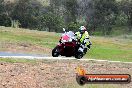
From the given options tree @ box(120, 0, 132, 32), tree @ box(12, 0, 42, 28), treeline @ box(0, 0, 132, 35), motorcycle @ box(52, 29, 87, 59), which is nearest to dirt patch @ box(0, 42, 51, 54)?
motorcycle @ box(52, 29, 87, 59)

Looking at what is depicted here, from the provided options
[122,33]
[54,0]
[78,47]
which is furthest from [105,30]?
[78,47]

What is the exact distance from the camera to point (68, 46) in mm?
26031

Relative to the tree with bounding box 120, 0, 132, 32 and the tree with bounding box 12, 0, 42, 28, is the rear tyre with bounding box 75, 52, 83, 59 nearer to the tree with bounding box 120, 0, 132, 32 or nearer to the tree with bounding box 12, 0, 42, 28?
the tree with bounding box 12, 0, 42, 28

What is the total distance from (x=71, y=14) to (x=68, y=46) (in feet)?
249

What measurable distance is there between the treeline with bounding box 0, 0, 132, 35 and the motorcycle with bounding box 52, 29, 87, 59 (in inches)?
2334

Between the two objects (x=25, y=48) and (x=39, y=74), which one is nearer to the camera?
(x=39, y=74)

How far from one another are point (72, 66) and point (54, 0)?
8458 centimetres

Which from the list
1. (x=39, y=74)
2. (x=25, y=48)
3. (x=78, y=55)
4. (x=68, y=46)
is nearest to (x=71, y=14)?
(x=25, y=48)

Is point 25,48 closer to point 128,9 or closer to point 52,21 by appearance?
point 52,21

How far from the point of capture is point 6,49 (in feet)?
111

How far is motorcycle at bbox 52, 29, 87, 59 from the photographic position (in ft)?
84.5

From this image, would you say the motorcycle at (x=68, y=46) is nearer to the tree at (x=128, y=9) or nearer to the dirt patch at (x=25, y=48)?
the dirt patch at (x=25, y=48)

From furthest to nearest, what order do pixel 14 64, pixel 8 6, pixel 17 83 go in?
pixel 8 6, pixel 14 64, pixel 17 83

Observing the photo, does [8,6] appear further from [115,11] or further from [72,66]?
[72,66]
